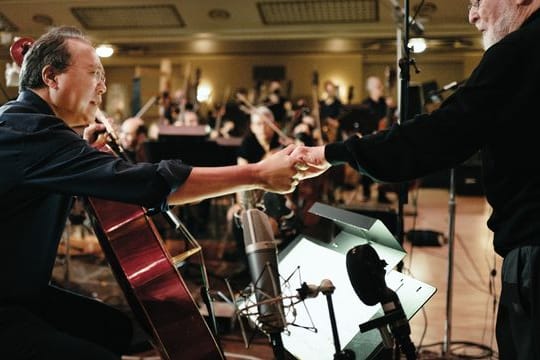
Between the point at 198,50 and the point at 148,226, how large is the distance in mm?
9565

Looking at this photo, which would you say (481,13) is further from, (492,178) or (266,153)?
(266,153)

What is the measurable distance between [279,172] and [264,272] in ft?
1.24

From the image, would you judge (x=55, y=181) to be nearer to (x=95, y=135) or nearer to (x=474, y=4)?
(x=95, y=135)

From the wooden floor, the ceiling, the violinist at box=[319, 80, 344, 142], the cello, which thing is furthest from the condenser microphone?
the ceiling

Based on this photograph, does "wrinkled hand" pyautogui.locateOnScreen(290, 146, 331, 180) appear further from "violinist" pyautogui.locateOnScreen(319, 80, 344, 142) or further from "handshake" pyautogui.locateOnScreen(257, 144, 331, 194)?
"violinist" pyautogui.locateOnScreen(319, 80, 344, 142)

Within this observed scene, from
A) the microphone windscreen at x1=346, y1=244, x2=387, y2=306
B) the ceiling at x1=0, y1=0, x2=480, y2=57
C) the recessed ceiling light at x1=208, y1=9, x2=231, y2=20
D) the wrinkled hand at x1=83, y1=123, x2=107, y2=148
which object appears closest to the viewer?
the microphone windscreen at x1=346, y1=244, x2=387, y2=306

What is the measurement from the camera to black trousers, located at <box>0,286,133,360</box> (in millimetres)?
1543

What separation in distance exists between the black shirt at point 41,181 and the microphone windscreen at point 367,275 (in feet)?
1.82

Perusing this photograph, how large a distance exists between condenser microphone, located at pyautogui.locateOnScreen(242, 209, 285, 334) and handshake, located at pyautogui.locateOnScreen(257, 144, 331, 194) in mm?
160

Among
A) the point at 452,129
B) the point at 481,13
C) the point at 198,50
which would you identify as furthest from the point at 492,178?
the point at 198,50

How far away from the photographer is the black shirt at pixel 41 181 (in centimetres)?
153

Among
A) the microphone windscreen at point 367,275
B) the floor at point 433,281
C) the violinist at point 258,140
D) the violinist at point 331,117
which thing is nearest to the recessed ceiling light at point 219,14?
the violinist at point 331,117

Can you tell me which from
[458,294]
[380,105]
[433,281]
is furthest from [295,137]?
[380,105]

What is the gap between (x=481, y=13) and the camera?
1.60 meters
